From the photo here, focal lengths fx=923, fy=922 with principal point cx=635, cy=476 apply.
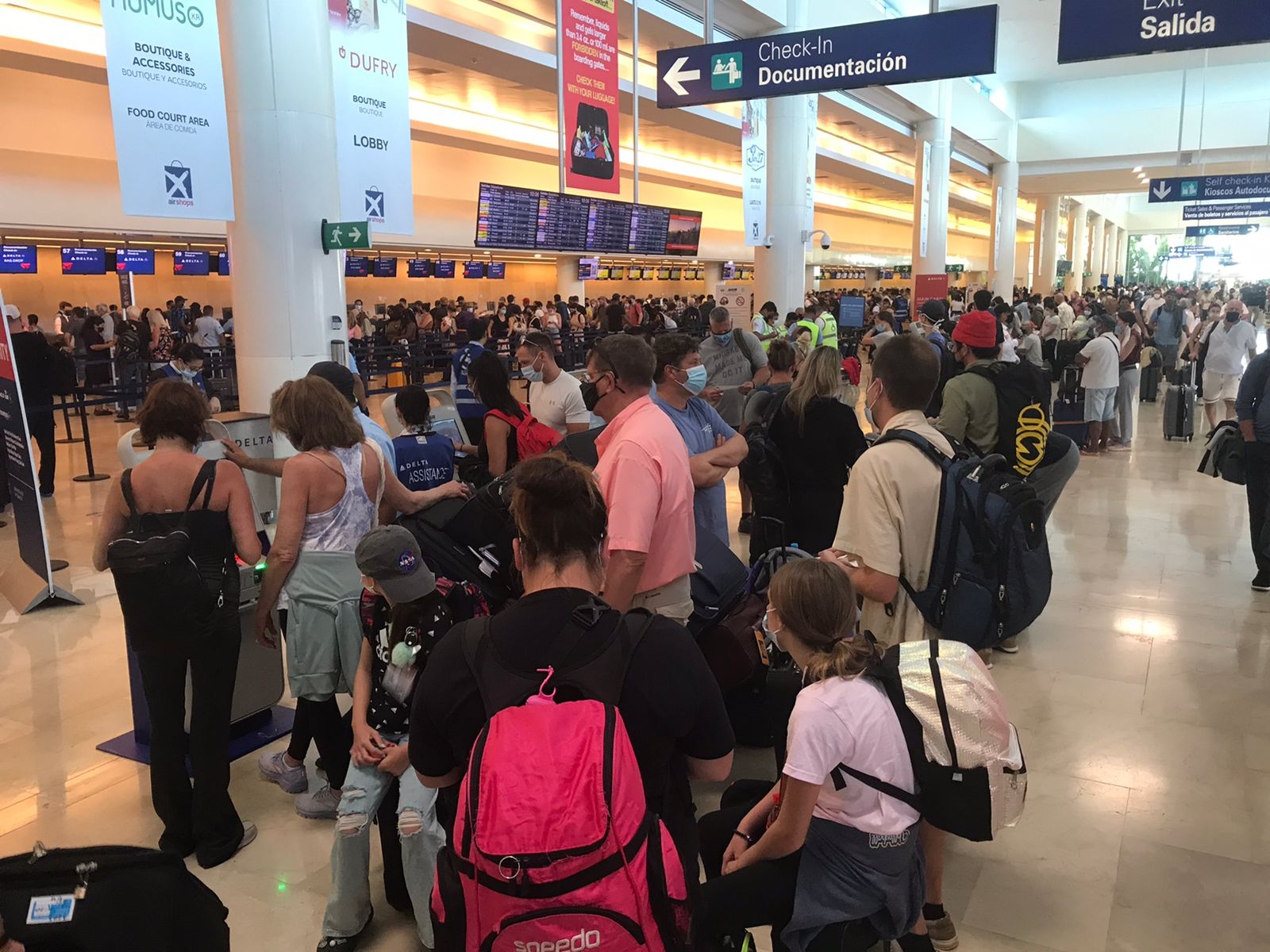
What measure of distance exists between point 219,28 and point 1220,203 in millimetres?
28570

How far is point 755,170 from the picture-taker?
1423 cm

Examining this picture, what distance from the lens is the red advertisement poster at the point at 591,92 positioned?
1012 centimetres

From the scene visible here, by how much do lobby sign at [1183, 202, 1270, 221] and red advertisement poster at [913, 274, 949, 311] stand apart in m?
11.5

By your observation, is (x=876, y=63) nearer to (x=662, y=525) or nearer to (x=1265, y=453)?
(x=1265, y=453)

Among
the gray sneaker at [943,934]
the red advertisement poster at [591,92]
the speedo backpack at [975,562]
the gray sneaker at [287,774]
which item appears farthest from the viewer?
the red advertisement poster at [591,92]

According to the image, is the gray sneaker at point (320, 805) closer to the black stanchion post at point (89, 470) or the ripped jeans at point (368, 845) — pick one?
the ripped jeans at point (368, 845)

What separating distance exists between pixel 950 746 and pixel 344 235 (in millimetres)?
5949

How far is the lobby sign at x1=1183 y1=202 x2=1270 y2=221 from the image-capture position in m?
25.3

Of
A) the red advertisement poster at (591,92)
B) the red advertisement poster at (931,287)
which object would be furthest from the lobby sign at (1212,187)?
the red advertisement poster at (591,92)

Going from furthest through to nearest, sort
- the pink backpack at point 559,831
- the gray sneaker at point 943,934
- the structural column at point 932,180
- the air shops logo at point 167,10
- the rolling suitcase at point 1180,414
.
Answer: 1. the structural column at point 932,180
2. the rolling suitcase at point 1180,414
3. the air shops logo at point 167,10
4. the gray sneaker at point 943,934
5. the pink backpack at point 559,831

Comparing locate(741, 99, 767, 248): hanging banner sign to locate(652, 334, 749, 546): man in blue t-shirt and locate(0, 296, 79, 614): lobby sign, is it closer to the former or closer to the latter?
locate(652, 334, 749, 546): man in blue t-shirt

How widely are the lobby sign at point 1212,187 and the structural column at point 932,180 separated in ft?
14.7

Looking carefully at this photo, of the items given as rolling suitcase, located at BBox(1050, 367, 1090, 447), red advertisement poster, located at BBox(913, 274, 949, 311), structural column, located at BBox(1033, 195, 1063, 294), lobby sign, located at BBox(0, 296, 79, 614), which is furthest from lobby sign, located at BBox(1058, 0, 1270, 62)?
structural column, located at BBox(1033, 195, 1063, 294)

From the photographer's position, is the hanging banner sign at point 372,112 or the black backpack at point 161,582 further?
the hanging banner sign at point 372,112
